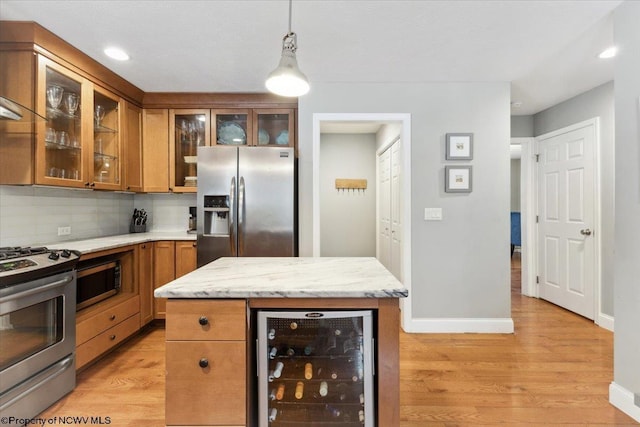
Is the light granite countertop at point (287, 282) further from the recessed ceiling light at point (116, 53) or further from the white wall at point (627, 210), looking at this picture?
the recessed ceiling light at point (116, 53)

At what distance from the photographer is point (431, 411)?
1.85m

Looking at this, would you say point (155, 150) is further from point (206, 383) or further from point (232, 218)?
point (206, 383)

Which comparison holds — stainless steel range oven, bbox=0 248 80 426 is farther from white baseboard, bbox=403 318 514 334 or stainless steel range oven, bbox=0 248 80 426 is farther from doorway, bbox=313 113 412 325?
white baseboard, bbox=403 318 514 334

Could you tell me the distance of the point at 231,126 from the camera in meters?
3.33

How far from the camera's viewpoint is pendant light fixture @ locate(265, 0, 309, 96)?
1465 millimetres

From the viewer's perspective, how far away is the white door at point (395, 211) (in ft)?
12.0

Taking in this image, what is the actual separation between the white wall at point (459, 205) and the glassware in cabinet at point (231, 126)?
103 cm

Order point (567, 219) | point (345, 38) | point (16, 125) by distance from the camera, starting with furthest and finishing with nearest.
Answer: point (567, 219)
point (345, 38)
point (16, 125)

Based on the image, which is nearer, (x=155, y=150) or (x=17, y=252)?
(x=17, y=252)

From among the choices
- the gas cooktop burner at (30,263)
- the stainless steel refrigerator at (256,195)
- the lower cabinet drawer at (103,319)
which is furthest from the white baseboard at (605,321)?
the gas cooktop burner at (30,263)

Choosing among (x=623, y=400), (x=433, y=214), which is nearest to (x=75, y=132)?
(x=433, y=214)

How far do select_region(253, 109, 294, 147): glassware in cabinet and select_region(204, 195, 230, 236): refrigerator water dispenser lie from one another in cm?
81

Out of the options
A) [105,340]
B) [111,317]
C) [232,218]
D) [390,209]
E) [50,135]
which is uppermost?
[50,135]

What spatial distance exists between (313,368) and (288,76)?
1400mm
